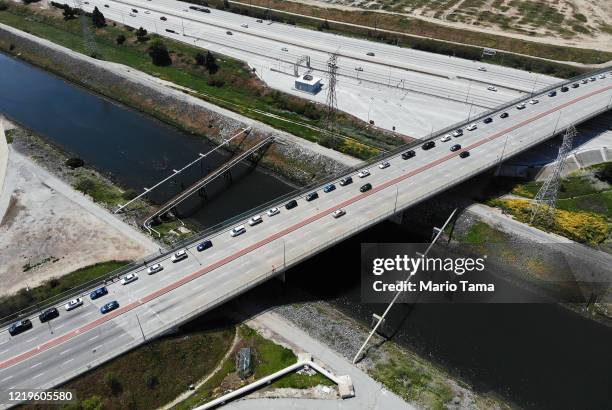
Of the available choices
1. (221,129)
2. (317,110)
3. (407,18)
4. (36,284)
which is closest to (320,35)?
(407,18)

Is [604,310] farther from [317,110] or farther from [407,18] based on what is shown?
[407,18]

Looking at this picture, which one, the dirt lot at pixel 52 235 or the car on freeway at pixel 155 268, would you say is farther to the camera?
the dirt lot at pixel 52 235

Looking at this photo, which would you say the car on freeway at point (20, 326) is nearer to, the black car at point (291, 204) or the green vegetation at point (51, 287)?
the green vegetation at point (51, 287)

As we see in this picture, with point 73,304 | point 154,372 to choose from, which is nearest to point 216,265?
point 154,372

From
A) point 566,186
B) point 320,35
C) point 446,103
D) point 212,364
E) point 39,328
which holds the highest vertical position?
point 320,35

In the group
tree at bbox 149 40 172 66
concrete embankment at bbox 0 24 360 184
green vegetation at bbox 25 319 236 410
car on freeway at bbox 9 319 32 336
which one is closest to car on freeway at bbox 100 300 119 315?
green vegetation at bbox 25 319 236 410

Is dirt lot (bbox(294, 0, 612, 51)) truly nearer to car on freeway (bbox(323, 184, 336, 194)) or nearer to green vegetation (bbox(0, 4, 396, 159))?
green vegetation (bbox(0, 4, 396, 159))

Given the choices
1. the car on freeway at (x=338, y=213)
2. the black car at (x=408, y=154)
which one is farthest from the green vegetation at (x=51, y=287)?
the black car at (x=408, y=154)
